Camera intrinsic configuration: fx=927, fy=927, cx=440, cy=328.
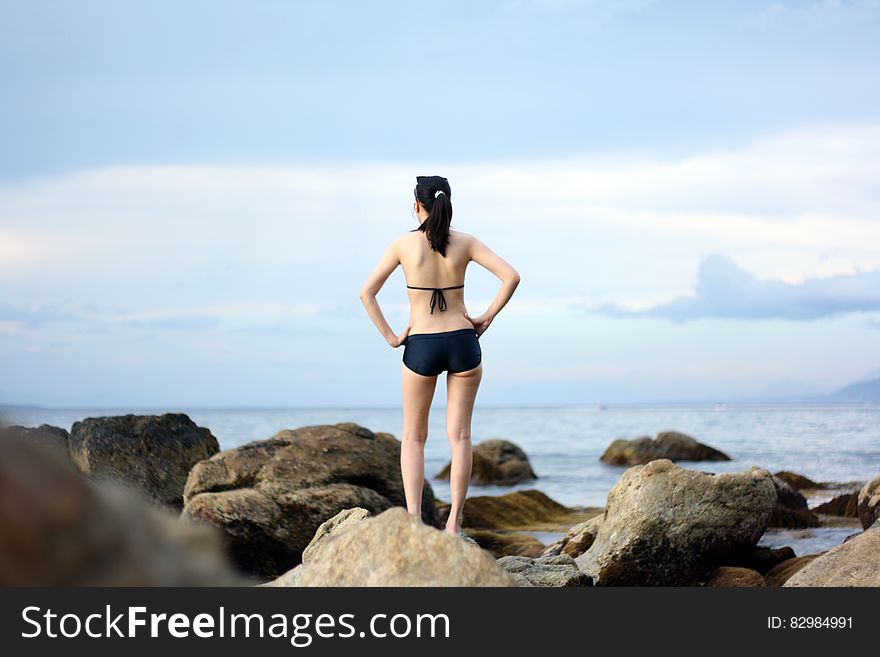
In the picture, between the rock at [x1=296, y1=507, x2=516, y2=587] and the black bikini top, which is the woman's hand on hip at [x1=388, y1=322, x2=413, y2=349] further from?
the rock at [x1=296, y1=507, x2=516, y2=587]

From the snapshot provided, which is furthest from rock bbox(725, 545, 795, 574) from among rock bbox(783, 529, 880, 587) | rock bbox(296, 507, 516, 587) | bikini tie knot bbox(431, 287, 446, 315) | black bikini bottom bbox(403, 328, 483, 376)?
rock bbox(296, 507, 516, 587)

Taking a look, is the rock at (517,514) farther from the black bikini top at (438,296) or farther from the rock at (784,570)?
the black bikini top at (438,296)

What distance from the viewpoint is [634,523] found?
898 centimetres

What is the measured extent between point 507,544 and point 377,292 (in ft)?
18.0

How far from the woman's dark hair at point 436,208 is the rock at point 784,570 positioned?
174 inches

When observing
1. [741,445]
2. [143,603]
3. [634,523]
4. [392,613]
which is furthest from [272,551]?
[741,445]

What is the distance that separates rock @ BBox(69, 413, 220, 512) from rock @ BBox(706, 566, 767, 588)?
7.05m

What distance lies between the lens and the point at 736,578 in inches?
344

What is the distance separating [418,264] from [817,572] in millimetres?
3893

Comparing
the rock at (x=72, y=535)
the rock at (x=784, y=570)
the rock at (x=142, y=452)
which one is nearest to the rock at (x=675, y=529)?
the rock at (x=784, y=570)

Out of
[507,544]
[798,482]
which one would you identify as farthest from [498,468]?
[507,544]

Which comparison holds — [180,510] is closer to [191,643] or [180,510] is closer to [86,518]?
[191,643]

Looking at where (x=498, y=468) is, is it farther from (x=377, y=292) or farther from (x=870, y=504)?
(x=377, y=292)

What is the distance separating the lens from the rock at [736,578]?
8688 mm
